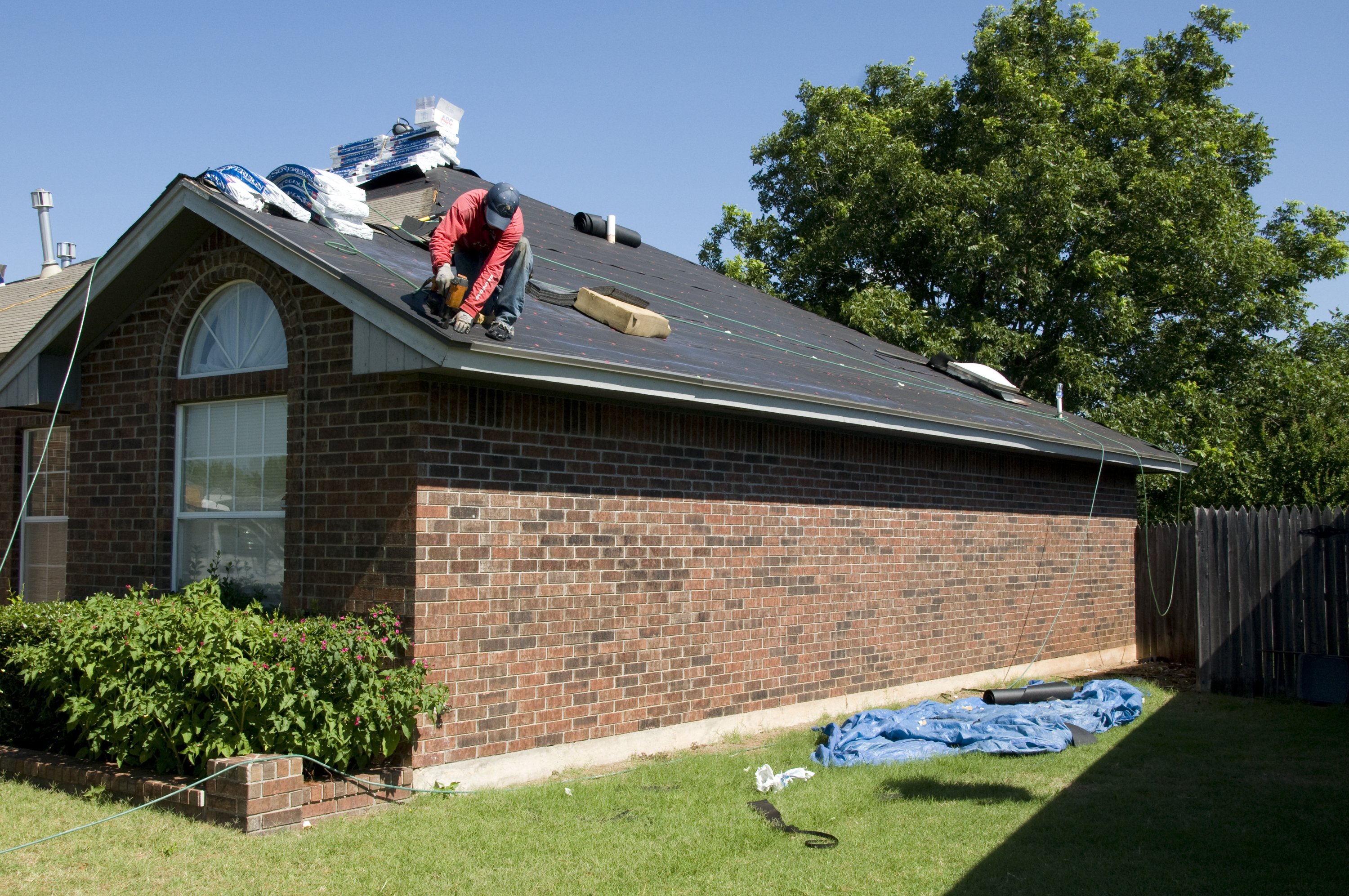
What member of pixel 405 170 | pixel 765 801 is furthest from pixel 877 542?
pixel 405 170

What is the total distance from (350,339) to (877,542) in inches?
230

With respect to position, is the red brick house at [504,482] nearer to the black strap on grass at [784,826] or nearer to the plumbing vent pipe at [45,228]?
the black strap on grass at [784,826]

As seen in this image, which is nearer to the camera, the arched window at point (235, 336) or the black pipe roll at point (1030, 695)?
the arched window at point (235, 336)

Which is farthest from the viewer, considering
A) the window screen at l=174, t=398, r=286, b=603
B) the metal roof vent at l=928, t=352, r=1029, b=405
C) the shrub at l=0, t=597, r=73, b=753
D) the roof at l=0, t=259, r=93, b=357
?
the metal roof vent at l=928, t=352, r=1029, b=405

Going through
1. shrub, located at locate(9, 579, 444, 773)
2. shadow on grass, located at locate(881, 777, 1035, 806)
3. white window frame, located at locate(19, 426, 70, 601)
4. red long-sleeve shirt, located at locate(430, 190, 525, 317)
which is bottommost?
shadow on grass, located at locate(881, 777, 1035, 806)

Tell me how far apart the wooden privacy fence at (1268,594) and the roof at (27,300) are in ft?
→ 44.4

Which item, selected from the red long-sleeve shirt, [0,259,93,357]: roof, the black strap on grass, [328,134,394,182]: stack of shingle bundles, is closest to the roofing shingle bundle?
[328,134,394,182]: stack of shingle bundles

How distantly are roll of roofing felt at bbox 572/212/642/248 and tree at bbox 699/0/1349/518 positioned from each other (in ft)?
28.7

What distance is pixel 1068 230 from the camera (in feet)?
74.5

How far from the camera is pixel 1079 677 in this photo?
14203 mm

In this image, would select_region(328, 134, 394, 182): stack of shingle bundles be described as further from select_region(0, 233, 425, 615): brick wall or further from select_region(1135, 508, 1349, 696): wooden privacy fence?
select_region(1135, 508, 1349, 696): wooden privacy fence

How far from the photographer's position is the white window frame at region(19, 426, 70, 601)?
1073 cm

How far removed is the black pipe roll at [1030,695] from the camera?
10625 mm

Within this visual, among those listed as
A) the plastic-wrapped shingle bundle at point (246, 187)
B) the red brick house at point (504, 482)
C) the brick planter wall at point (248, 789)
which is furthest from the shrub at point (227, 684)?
the plastic-wrapped shingle bundle at point (246, 187)
